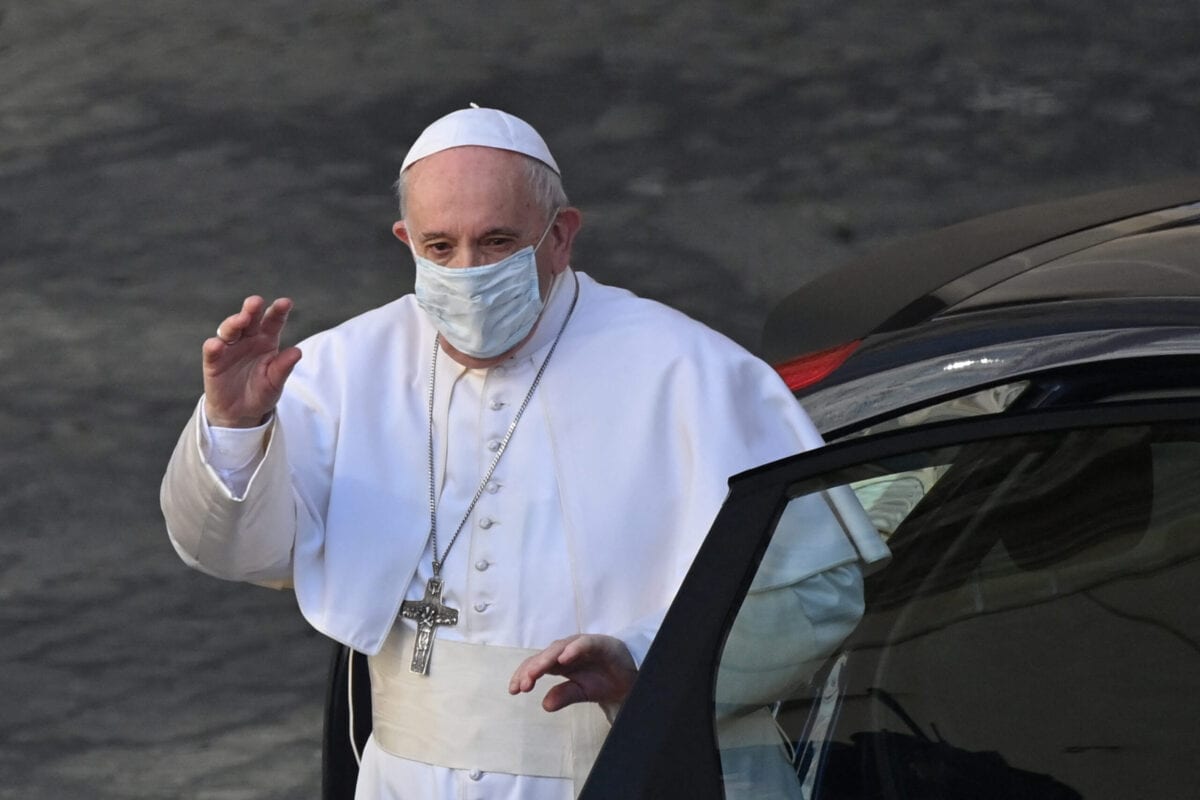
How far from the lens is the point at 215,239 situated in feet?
24.7

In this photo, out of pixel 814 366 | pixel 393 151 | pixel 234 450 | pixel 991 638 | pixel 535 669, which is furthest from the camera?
pixel 393 151

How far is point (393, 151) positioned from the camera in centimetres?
786

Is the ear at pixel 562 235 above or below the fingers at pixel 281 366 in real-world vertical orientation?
above

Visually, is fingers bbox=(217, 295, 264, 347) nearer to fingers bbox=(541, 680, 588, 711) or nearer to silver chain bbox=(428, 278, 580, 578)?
silver chain bbox=(428, 278, 580, 578)

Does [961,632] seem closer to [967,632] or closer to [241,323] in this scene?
[967,632]

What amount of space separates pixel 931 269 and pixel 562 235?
999 millimetres

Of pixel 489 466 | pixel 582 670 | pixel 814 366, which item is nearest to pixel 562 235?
pixel 489 466

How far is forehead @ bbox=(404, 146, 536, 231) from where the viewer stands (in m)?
3.12

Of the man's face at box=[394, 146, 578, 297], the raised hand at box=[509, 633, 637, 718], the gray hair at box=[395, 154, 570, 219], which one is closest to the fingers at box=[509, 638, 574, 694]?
the raised hand at box=[509, 633, 637, 718]

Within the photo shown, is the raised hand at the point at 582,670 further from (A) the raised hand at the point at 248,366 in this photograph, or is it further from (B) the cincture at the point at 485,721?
(A) the raised hand at the point at 248,366

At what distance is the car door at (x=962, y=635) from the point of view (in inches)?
93.5

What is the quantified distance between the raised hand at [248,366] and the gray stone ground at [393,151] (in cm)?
305

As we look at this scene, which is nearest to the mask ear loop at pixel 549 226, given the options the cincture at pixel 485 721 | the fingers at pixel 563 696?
the cincture at pixel 485 721

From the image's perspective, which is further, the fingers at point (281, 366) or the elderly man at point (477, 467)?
the elderly man at point (477, 467)
